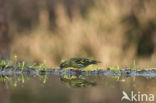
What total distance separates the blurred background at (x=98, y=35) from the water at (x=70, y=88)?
215cm

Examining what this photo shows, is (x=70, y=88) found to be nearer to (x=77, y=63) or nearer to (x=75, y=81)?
(x=75, y=81)

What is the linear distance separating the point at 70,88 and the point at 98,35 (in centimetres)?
362

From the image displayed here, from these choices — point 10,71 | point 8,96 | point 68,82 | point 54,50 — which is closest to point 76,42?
point 54,50

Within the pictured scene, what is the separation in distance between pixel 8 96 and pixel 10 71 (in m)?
1.32

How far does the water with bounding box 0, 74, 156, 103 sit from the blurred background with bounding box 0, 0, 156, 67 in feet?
7.06

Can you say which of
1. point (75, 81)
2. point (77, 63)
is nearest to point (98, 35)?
point (77, 63)

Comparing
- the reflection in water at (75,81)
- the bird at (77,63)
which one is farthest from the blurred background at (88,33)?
the reflection in water at (75,81)

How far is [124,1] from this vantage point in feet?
22.1

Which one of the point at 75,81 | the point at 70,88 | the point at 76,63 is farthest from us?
the point at 76,63

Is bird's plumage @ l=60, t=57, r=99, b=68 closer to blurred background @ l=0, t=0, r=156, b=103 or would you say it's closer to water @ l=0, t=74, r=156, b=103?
water @ l=0, t=74, r=156, b=103

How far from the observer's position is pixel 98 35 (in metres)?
6.43

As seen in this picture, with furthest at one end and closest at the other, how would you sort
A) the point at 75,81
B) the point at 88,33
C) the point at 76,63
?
1. the point at 88,33
2. the point at 76,63
3. the point at 75,81

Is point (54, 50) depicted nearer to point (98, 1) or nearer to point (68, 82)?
point (98, 1)

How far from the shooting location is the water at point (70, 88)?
2.44 m
